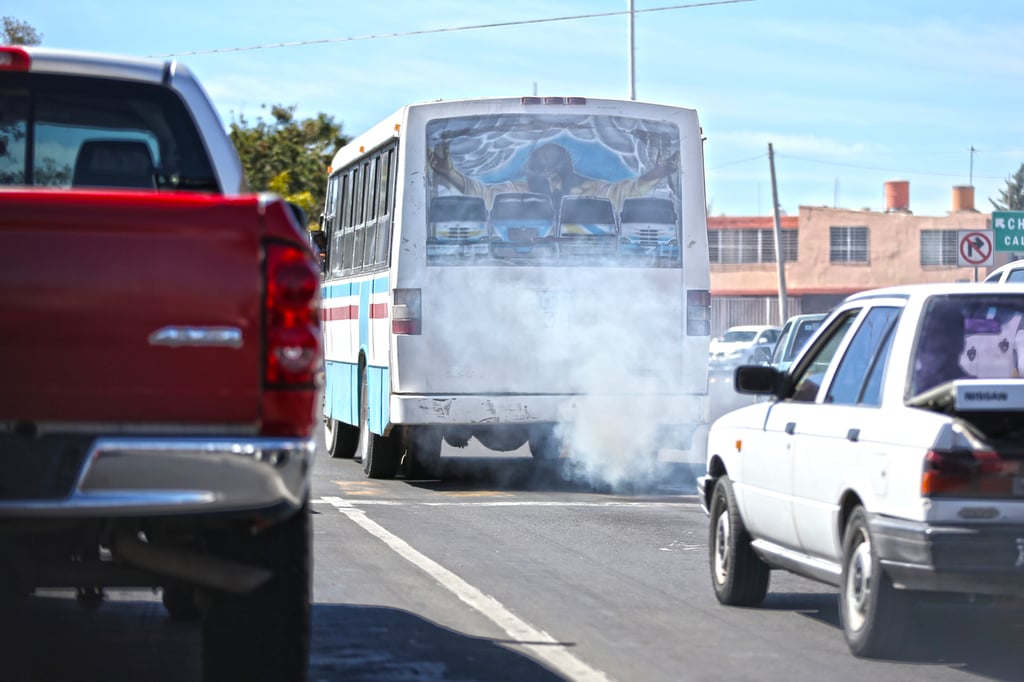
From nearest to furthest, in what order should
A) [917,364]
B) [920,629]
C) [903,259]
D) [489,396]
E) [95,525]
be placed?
[95,525] < [917,364] < [920,629] < [489,396] < [903,259]

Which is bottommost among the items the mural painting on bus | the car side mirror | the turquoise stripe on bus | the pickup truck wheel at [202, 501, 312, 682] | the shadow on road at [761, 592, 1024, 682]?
the shadow on road at [761, 592, 1024, 682]

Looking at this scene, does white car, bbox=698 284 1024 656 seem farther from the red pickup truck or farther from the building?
the building

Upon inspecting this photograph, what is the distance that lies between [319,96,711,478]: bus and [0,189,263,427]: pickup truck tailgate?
35.7ft

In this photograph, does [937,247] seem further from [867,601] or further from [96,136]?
[96,136]

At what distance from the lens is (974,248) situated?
87.5 ft

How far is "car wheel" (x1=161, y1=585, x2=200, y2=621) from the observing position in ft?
26.7

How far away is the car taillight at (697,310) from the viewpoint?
1650 centimetres

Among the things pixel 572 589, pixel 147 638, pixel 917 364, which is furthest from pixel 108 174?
pixel 572 589

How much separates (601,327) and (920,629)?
8.29 metres

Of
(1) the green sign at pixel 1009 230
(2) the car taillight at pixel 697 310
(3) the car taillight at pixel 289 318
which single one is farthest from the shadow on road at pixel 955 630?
(1) the green sign at pixel 1009 230

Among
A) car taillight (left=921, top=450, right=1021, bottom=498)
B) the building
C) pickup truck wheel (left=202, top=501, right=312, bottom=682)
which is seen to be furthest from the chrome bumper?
the building

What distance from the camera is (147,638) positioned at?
7.93m

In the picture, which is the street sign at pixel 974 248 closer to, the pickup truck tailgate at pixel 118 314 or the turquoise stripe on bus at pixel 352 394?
the turquoise stripe on bus at pixel 352 394

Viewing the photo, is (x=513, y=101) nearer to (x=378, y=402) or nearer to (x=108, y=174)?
(x=378, y=402)
